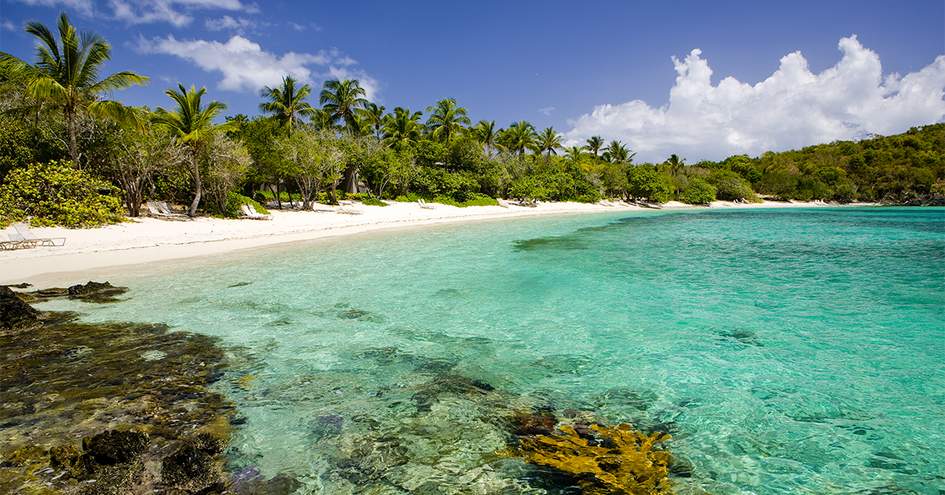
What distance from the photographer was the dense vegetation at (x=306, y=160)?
797 inches

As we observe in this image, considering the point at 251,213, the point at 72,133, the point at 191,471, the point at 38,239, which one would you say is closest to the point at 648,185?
the point at 251,213

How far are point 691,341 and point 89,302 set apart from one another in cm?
1223

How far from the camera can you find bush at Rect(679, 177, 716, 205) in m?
72.1

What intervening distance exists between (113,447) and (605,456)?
4369 millimetres

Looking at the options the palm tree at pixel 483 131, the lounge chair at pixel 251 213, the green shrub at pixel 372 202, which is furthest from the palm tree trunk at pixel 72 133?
the palm tree at pixel 483 131

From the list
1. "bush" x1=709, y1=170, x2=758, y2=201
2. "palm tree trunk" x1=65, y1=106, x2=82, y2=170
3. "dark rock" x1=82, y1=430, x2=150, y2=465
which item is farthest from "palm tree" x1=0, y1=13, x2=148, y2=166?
"bush" x1=709, y1=170, x2=758, y2=201

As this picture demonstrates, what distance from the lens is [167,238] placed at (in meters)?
19.2

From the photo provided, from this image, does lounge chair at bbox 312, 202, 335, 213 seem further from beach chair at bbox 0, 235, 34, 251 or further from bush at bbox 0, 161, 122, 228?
beach chair at bbox 0, 235, 34, 251

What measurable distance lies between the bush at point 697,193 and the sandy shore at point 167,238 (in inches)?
2019

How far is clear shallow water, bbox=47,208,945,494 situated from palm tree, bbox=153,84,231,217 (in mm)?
13363

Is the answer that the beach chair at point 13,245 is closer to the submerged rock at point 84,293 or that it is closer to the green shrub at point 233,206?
the submerged rock at point 84,293

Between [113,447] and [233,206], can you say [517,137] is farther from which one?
[113,447]

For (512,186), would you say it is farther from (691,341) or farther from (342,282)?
(691,341)

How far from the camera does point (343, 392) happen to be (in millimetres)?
5691
